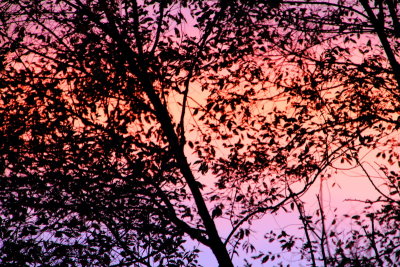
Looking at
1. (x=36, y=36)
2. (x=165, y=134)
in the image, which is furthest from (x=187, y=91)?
(x=36, y=36)

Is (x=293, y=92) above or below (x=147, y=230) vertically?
above

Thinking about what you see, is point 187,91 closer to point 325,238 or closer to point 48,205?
point 48,205

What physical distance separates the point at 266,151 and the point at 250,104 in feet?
4.04

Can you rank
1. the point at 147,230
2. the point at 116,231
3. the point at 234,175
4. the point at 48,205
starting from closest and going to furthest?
the point at 48,205 < the point at 147,230 < the point at 116,231 < the point at 234,175

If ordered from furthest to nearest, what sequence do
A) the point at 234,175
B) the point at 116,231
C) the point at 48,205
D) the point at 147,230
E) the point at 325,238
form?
1. the point at 325,238
2. the point at 234,175
3. the point at 116,231
4. the point at 147,230
5. the point at 48,205

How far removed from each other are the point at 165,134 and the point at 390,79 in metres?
5.44

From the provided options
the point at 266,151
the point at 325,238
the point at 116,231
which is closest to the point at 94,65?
the point at 116,231

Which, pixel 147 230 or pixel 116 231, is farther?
pixel 116 231

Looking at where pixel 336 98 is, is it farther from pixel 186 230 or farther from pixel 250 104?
pixel 186 230

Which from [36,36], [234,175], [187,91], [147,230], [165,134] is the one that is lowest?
[147,230]

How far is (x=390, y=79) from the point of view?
849cm

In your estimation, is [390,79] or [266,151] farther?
[266,151]

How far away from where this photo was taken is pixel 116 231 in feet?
28.5

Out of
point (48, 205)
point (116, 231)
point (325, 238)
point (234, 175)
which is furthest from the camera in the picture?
point (325, 238)
